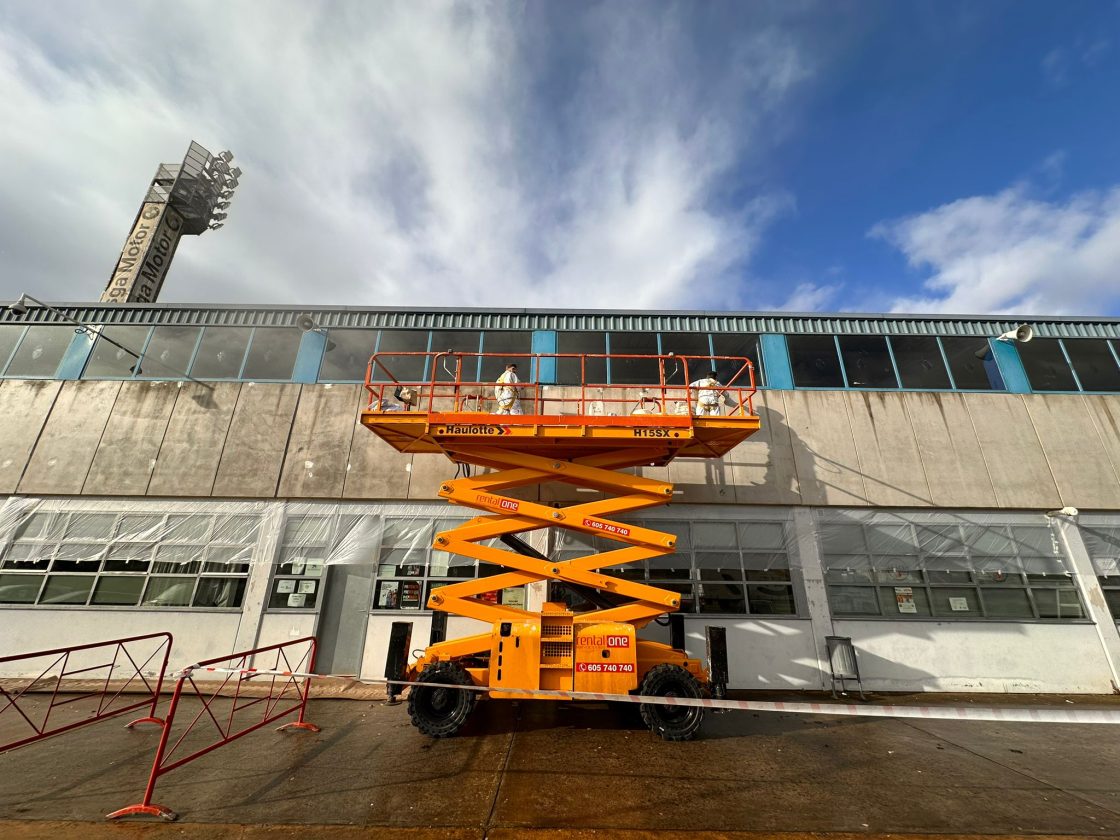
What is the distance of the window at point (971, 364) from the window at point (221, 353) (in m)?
17.8

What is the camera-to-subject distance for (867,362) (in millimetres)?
11453

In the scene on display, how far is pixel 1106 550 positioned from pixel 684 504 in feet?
30.5

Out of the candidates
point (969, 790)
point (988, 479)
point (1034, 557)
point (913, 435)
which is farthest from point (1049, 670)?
point (969, 790)

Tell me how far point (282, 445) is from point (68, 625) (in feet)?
17.6

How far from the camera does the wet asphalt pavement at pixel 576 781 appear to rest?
408cm

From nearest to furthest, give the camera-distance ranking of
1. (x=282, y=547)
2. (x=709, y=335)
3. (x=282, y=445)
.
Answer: (x=282, y=547) → (x=282, y=445) → (x=709, y=335)

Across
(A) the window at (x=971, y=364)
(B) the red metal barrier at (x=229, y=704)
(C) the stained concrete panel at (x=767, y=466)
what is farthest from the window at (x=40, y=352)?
(A) the window at (x=971, y=364)

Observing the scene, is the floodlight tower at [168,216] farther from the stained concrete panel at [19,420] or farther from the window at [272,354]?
the window at [272,354]

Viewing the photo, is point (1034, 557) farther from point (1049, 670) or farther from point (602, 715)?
point (602, 715)

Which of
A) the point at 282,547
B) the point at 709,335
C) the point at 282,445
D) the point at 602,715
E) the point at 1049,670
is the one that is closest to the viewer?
the point at 602,715

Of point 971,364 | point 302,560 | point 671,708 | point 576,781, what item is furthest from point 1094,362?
point 302,560

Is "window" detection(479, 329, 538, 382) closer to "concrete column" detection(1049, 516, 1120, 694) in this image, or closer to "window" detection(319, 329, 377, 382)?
"window" detection(319, 329, 377, 382)

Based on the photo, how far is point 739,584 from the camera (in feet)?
31.4

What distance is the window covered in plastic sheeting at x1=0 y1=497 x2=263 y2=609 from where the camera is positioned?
9.61 m
